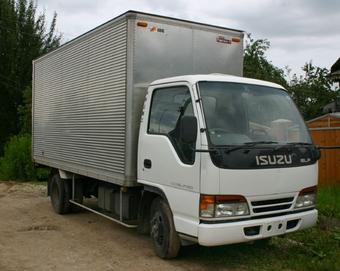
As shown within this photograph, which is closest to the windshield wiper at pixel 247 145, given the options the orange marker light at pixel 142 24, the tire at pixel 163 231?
the tire at pixel 163 231

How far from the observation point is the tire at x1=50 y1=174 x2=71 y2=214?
9938 mm

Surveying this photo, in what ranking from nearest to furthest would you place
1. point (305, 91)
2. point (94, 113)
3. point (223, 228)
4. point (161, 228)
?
point (223, 228)
point (161, 228)
point (94, 113)
point (305, 91)

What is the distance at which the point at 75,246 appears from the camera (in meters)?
7.45

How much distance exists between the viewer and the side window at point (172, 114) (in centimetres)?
600

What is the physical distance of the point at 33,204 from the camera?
39.0ft

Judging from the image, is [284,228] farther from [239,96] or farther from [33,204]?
[33,204]

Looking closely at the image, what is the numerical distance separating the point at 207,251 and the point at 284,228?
1.40m

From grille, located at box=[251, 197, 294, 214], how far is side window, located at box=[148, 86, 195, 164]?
94cm

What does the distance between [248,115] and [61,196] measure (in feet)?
17.6

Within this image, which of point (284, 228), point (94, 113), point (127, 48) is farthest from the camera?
Answer: point (94, 113)

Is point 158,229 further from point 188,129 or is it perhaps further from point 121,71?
point 121,71

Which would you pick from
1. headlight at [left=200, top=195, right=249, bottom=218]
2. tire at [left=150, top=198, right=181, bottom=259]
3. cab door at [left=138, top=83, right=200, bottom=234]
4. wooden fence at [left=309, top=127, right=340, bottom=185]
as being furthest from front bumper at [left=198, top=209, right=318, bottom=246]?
wooden fence at [left=309, top=127, right=340, bottom=185]

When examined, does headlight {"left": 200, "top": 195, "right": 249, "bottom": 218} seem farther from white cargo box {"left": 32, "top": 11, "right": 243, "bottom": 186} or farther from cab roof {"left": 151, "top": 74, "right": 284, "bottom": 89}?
white cargo box {"left": 32, "top": 11, "right": 243, "bottom": 186}

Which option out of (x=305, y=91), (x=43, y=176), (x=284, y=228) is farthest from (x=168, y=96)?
(x=305, y=91)
